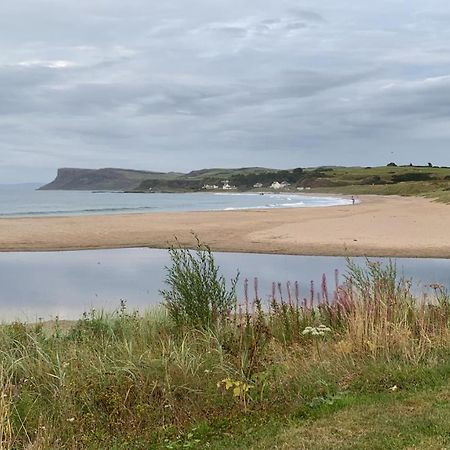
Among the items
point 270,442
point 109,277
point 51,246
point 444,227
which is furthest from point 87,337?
point 444,227

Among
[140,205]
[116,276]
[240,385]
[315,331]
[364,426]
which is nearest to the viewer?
[364,426]

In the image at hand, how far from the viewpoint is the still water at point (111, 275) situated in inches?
568

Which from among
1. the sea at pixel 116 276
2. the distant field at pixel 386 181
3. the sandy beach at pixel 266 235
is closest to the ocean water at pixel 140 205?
the distant field at pixel 386 181

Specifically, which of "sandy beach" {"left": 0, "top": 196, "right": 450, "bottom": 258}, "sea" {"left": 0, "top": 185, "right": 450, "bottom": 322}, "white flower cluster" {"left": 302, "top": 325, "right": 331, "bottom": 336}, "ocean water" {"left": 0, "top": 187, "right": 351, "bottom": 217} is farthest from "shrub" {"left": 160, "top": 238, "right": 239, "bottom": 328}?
"ocean water" {"left": 0, "top": 187, "right": 351, "bottom": 217}

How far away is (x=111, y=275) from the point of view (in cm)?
1909

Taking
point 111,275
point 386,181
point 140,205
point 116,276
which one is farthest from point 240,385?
point 386,181

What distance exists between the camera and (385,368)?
6.36 metres

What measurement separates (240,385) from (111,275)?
546 inches

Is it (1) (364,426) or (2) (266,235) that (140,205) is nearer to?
(2) (266,235)

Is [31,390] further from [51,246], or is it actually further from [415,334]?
[51,246]

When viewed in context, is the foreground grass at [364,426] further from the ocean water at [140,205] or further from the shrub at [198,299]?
the ocean water at [140,205]

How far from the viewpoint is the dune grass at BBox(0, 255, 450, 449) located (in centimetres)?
514

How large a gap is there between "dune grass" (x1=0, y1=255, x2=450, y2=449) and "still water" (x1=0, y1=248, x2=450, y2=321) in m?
4.78

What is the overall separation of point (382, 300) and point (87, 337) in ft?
12.4
